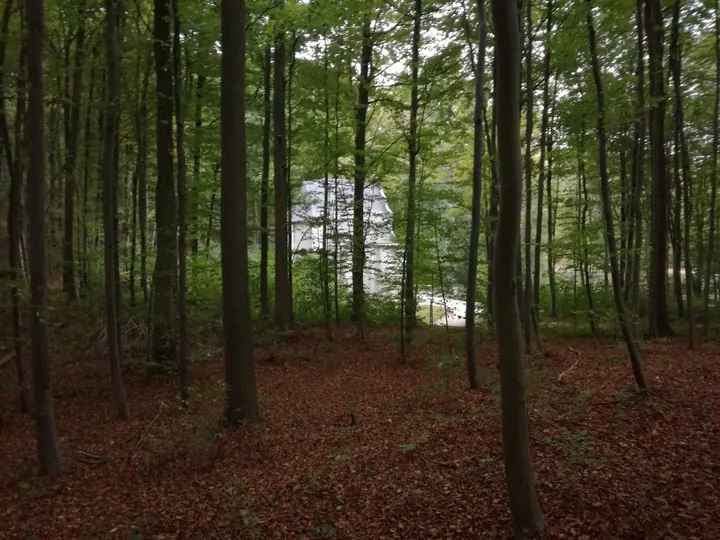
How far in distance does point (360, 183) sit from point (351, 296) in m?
3.45

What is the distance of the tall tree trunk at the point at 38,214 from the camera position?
542 cm

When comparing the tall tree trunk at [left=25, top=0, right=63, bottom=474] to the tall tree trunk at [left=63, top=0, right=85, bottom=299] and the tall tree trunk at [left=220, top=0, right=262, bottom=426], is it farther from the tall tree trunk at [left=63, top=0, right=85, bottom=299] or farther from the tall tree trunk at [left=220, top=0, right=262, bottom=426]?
the tall tree trunk at [left=63, top=0, right=85, bottom=299]

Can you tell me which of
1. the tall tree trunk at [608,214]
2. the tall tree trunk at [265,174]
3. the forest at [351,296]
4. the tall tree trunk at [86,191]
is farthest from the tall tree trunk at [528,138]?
the tall tree trunk at [86,191]

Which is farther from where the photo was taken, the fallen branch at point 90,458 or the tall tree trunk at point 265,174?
the tall tree trunk at point 265,174

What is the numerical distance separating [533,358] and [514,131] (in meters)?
8.42

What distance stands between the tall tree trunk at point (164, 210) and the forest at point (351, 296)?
62mm

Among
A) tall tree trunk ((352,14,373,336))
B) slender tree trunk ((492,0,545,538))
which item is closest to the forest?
slender tree trunk ((492,0,545,538))

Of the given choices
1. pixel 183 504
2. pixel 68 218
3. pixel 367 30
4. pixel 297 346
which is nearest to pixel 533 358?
pixel 297 346

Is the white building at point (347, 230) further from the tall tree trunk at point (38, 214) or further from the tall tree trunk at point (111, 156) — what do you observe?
the tall tree trunk at point (38, 214)

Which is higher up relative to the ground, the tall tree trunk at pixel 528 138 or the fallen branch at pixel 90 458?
the tall tree trunk at pixel 528 138

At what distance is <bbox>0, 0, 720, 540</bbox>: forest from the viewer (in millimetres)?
4512

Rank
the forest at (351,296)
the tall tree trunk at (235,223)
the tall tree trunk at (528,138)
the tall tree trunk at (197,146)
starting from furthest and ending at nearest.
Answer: the tall tree trunk at (197,146)
the tall tree trunk at (528,138)
the tall tree trunk at (235,223)
the forest at (351,296)

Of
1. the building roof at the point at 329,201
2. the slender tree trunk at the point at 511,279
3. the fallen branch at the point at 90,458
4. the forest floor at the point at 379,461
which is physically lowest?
the fallen branch at the point at 90,458

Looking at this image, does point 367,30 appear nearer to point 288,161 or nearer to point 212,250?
point 288,161
